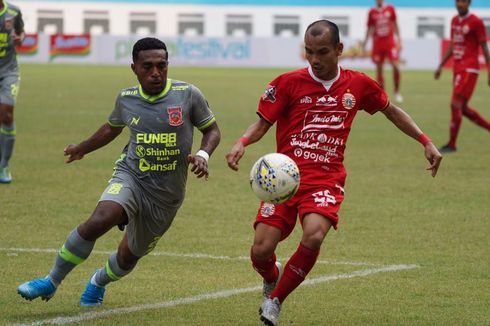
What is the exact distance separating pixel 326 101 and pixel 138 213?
1449 millimetres

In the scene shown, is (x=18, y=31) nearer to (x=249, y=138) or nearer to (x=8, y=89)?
(x=8, y=89)

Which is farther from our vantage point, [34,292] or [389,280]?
[389,280]

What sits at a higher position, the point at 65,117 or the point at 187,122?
the point at 187,122

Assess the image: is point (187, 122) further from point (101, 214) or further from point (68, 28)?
point (68, 28)

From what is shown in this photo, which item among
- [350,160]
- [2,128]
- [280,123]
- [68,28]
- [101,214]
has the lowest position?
[68,28]

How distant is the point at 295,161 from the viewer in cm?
755

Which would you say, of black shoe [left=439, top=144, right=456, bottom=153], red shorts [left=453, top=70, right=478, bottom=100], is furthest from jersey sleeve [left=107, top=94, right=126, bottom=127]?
black shoe [left=439, top=144, right=456, bottom=153]

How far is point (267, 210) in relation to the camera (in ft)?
24.5

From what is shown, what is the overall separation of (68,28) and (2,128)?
47659 mm

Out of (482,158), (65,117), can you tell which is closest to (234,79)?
(65,117)

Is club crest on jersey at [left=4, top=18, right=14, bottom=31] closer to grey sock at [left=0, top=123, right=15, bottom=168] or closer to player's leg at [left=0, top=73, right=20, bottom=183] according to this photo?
player's leg at [left=0, top=73, right=20, bottom=183]

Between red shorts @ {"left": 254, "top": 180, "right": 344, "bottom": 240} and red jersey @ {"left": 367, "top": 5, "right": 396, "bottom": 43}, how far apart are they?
2271cm

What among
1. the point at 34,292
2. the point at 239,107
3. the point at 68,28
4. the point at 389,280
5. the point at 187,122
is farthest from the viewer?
the point at 68,28

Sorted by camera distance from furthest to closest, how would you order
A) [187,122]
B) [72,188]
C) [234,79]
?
[234,79] → [72,188] → [187,122]
